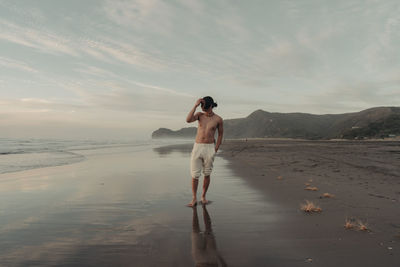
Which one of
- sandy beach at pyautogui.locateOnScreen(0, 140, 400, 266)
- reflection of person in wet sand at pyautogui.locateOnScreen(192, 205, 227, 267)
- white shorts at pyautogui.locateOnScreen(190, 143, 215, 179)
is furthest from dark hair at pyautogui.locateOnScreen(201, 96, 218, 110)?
reflection of person in wet sand at pyautogui.locateOnScreen(192, 205, 227, 267)

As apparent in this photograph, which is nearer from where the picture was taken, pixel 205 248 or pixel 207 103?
pixel 205 248

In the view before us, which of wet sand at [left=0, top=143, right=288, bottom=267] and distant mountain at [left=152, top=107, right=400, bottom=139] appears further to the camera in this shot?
distant mountain at [left=152, top=107, right=400, bottom=139]

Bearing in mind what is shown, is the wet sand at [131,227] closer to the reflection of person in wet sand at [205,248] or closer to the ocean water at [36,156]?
the reflection of person in wet sand at [205,248]

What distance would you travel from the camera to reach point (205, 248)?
10.7 ft

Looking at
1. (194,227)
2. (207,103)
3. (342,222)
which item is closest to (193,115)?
(207,103)

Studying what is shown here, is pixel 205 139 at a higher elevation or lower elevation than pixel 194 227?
higher

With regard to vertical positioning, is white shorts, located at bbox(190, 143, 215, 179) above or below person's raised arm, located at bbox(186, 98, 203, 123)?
below

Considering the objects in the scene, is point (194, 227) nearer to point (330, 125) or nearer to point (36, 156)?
point (36, 156)

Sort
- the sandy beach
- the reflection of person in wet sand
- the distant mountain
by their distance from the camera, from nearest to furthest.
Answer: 1. the reflection of person in wet sand
2. the sandy beach
3. the distant mountain

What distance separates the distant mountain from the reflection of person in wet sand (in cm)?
10382

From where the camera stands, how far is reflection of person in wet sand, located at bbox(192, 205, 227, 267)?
286 cm

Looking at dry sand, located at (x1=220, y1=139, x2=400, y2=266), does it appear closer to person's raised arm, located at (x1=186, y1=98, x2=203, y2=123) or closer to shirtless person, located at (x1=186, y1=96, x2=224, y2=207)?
shirtless person, located at (x1=186, y1=96, x2=224, y2=207)

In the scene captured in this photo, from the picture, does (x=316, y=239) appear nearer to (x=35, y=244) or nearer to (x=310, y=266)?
(x=310, y=266)

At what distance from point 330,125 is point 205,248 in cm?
17790
